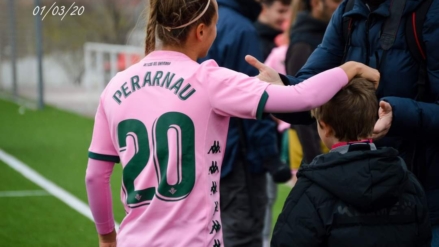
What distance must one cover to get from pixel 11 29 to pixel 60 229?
12.4 meters

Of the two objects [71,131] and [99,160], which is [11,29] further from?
[99,160]

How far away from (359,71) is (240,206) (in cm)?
216

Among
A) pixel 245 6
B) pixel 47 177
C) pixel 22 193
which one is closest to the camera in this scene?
pixel 245 6

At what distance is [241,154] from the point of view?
17.1ft

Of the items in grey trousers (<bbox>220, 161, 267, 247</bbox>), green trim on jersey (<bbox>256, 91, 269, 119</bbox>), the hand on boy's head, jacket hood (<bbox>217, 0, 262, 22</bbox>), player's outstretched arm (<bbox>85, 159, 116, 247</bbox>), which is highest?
the hand on boy's head

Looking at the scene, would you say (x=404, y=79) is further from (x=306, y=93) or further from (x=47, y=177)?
(x=47, y=177)

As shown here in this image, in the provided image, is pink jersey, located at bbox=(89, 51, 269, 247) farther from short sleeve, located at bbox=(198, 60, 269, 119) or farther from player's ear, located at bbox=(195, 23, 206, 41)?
player's ear, located at bbox=(195, 23, 206, 41)

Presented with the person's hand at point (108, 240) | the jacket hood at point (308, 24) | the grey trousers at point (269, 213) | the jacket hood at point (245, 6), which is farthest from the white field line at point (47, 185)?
the person's hand at point (108, 240)

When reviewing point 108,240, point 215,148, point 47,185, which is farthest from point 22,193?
point 215,148

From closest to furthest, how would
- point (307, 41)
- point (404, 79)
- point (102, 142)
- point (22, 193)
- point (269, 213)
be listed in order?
1. point (102, 142)
2. point (404, 79)
3. point (307, 41)
4. point (269, 213)
5. point (22, 193)

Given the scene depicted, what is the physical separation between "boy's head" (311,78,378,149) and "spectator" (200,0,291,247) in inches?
73.9

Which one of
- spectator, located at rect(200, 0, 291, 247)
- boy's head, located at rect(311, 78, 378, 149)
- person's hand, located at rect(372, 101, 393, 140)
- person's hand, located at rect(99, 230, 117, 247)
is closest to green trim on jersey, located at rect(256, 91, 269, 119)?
boy's head, located at rect(311, 78, 378, 149)

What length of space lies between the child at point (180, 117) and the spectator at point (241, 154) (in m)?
1.86

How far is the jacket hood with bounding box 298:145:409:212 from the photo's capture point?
10.4 ft
